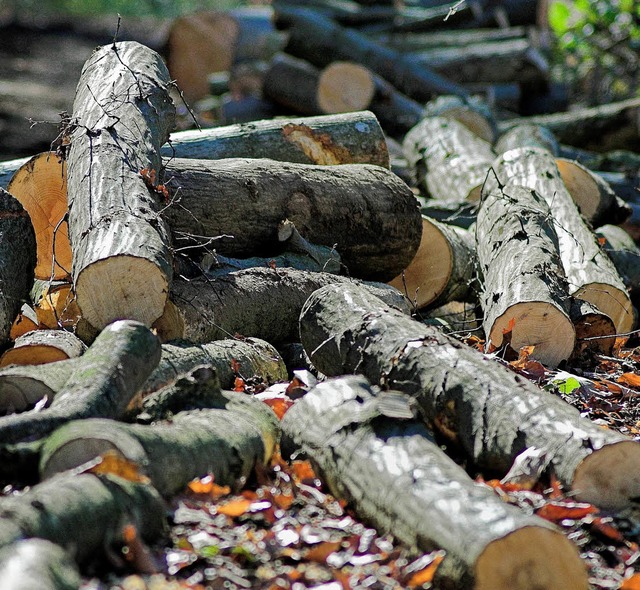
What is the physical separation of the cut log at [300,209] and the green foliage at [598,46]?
7.00 m

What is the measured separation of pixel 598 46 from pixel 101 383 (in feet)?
37.6

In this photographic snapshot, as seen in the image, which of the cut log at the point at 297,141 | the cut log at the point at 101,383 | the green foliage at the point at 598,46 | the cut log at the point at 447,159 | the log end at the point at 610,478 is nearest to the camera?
the cut log at the point at 101,383

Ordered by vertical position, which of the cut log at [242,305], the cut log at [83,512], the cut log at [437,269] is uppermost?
the cut log at [83,512]

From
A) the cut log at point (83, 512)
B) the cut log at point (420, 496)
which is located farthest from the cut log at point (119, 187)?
the cut log at point (83, 512)

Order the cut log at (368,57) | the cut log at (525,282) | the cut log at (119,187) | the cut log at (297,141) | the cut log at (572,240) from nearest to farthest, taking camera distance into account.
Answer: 1. the cut log at (119,187)
2. the cut log at (525,282)
3. the cut log at (572,240)
4. the cut log at (297,141)
5. the cut log at (368,57)

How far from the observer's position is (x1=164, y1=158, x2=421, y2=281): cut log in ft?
18.6

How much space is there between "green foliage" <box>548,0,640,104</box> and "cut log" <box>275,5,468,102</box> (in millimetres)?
1798

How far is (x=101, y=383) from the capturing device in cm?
359

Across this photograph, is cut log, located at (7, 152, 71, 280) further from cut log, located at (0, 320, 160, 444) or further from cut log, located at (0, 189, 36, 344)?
cut log, located at (0, 320, 160, 444)

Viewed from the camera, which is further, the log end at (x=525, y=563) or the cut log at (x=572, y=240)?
the cut log at (x=572, y=240)

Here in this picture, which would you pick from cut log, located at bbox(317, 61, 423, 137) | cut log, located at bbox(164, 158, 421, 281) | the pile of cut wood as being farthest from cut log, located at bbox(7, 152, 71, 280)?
cut log, located at bbox(317, 61, 423, 137)

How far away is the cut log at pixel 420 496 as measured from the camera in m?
2.79

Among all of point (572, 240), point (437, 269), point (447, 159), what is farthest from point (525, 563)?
point (447, 159)

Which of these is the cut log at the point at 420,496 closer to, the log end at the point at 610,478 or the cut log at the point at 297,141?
the log end at the point at 610,478
